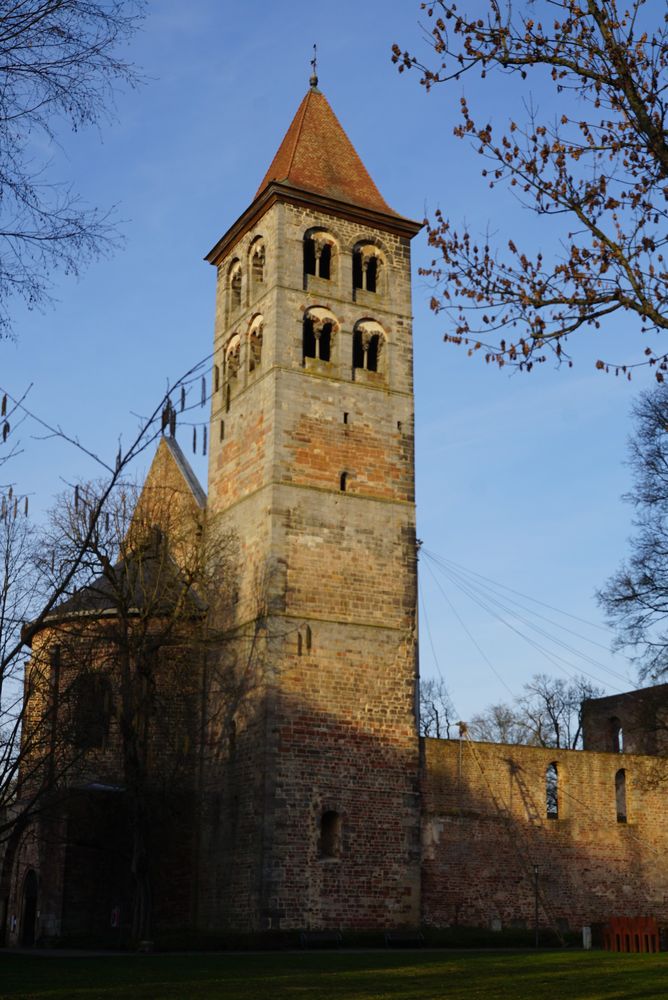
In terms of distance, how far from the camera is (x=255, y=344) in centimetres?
3092

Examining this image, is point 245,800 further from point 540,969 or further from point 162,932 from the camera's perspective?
point 540,969

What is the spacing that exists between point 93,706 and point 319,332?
10769 mm

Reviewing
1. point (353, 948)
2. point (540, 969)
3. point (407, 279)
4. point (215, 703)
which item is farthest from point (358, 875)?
point (407, 279)

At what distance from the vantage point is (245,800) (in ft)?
86.0

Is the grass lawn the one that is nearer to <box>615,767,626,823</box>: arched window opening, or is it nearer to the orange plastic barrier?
the orange plastic barrier

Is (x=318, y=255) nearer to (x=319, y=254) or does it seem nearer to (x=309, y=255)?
(x=319, y=254)

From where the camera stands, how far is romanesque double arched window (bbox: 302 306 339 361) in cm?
2997

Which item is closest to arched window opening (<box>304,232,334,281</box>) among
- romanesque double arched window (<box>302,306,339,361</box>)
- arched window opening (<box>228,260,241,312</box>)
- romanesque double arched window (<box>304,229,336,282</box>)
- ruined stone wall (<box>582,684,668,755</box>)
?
romanesque double arched window (<box>304,229,336,282</box>)

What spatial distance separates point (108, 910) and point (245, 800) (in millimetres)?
4143

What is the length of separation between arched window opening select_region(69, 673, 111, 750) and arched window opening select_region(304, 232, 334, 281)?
11660mm

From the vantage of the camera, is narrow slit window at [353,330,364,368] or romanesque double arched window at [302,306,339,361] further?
narrow slit window at [353,330,364,368]

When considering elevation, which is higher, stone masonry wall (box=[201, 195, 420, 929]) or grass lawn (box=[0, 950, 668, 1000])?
stone masonry wall (box=[201, 195, 420, 929])

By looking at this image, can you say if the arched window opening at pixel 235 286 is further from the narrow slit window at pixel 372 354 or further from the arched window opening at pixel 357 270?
the narrow slit window at pixel 372 354

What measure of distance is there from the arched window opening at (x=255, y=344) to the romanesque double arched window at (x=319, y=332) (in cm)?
124
